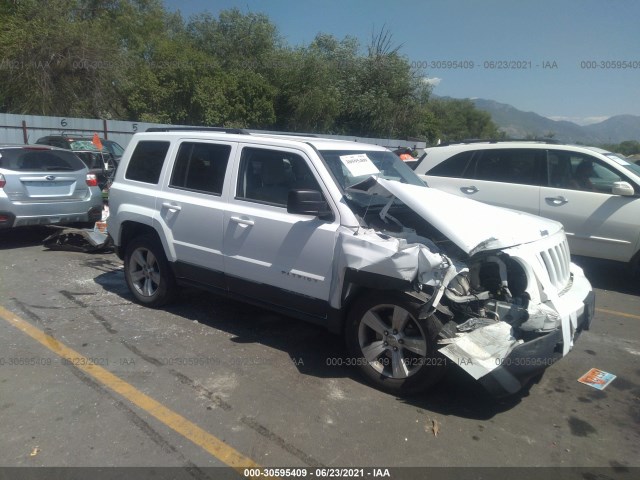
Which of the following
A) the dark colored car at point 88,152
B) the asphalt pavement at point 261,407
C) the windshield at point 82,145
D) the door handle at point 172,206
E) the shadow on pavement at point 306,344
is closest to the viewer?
the asphalt pavement at point 261,407

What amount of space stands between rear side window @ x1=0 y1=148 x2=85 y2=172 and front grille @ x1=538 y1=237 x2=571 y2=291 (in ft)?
25.2

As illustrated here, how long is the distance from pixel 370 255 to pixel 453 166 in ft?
15.4

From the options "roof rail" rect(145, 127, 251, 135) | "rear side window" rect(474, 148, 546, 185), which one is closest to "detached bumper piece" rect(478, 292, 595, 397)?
"roof rail" rect(145, 127, 251, 135)

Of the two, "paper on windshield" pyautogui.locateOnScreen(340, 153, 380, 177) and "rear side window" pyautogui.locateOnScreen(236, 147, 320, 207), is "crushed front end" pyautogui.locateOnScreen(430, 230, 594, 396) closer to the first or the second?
"paper on windshield" pyautogui.locateOnScreen(340, 153, 380, 177)

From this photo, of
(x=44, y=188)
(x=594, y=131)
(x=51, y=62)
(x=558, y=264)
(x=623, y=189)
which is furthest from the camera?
(x=594, y=131)

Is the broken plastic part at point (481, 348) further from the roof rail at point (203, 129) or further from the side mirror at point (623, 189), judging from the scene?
the side mirror at point (623, 189)

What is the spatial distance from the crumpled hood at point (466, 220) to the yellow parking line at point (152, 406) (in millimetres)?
2030

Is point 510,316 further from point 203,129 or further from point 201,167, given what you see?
point 203,129

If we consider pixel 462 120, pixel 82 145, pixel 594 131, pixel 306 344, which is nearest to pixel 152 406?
pixel 306 344

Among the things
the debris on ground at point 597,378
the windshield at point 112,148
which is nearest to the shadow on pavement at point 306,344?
the debris on ground at point 597,378

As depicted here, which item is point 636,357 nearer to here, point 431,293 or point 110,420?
point 431,293

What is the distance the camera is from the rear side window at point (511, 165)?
24.1 feet

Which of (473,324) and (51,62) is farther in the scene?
(51,62)

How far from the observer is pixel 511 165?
7.53m
